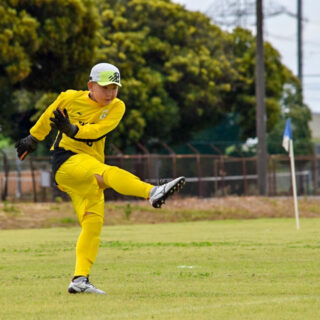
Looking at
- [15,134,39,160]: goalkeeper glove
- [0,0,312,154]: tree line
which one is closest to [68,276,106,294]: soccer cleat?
[15,134,39,160]: goalkeeper glove

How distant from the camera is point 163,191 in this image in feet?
28.0

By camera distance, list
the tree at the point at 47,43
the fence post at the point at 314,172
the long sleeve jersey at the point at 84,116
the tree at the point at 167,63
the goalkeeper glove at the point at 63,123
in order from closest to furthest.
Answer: the goalkeeper glove at the point at 63,123, the long sleeve jersey at the point at 84,116, the tree at the point at 47,43, the tree at the point at 167,63, the fence post at the point at 314,172

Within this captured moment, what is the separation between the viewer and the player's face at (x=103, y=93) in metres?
9.20

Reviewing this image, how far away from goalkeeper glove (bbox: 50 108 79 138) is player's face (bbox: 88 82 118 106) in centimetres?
42

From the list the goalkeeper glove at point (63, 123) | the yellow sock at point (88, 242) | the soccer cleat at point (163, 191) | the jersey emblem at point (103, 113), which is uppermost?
Result: the jersey emblem at point (103, 113)

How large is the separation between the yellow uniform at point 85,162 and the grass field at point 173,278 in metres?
0.58

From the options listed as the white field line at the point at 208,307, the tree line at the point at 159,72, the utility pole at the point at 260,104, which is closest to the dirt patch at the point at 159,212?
the utility pole at the point at 260,104

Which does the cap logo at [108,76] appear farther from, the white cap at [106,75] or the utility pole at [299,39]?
the utility pole at [299,39]

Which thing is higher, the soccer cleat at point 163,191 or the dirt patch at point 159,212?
the soccer cleat at point 163,191

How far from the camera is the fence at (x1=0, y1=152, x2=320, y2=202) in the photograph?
34.8 meters

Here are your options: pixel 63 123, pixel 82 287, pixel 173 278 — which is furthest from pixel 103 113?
pixel 173 278

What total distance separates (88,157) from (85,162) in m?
0.12

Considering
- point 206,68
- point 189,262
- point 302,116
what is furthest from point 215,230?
point 302,116

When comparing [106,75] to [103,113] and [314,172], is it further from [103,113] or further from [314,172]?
[314,172]
